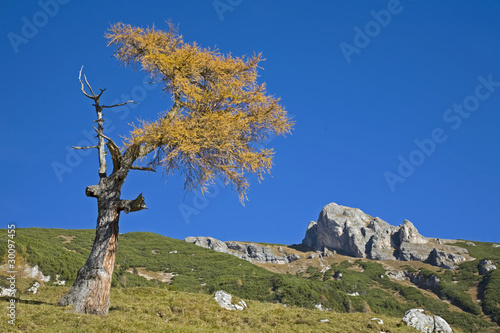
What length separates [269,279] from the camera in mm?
81125

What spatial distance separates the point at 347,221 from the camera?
160 m

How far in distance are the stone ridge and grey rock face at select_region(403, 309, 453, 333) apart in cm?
12303

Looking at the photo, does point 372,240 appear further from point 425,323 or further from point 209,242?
point 425,323

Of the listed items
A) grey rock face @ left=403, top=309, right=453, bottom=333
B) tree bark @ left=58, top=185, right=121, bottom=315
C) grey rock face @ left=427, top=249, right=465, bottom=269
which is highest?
grey rock face @ left=427, top=249, right=465, bottom=269

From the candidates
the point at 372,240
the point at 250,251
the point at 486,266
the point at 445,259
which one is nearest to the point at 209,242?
the point at 250,251

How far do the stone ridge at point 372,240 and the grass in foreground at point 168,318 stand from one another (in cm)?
12683

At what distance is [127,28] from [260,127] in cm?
766

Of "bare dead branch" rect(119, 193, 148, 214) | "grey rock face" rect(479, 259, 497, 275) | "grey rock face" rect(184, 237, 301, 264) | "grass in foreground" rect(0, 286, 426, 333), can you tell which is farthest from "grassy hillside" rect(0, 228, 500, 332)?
"bare dead branch" rect(119, 193, 148, 214)

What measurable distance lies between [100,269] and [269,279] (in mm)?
71730

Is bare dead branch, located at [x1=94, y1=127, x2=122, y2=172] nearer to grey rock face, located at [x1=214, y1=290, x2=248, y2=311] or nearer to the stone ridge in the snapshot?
grey rock face, located at [x1=214, y1=290, x2=248, y2=311]

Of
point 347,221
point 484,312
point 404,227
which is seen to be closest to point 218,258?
point 484,312

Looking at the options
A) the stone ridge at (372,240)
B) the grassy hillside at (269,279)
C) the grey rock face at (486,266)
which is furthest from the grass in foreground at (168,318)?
the stone ridge at (372,240)

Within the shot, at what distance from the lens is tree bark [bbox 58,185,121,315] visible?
495 inches

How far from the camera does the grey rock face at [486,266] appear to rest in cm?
10944
